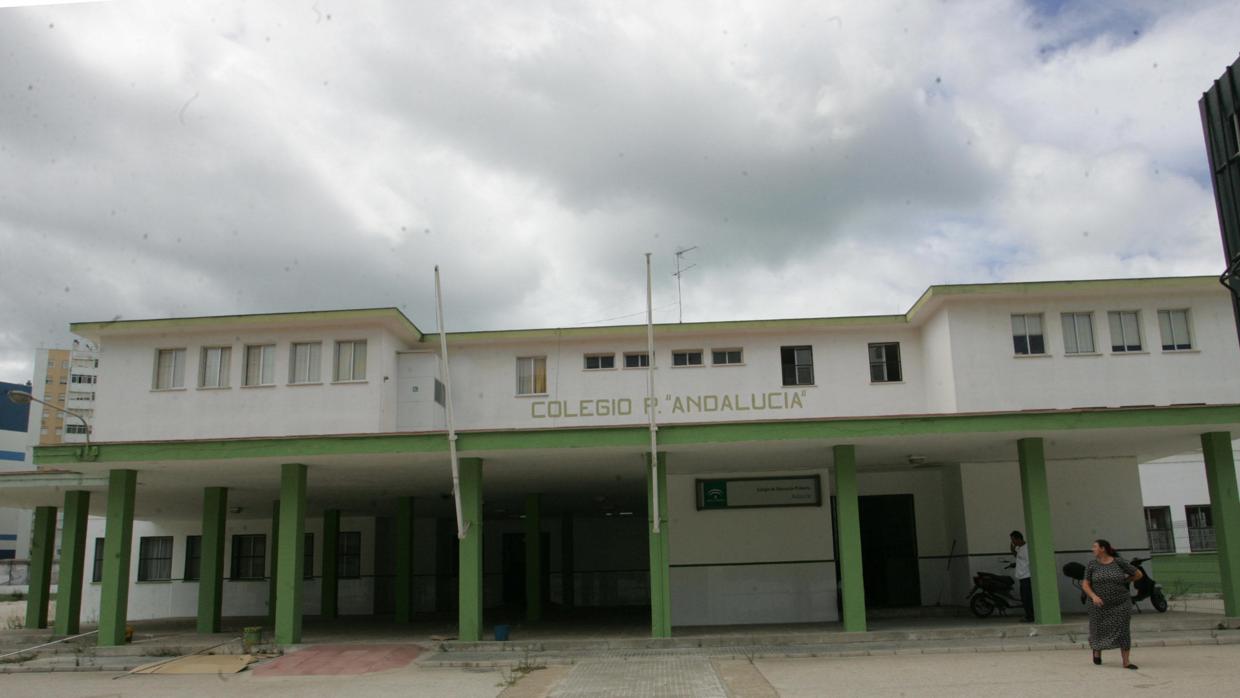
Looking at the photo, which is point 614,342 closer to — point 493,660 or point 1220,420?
point 493,660

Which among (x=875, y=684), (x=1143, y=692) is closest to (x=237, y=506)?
(x=875, y=684)

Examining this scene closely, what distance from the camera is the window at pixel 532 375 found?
2673 cm

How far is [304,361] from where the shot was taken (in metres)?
26.0

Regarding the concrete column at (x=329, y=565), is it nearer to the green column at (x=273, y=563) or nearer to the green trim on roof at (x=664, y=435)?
the green column at (x=273, y=563)

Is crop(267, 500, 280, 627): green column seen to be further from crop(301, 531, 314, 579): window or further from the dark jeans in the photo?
the dark jeans

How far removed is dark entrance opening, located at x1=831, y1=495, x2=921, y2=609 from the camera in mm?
19312

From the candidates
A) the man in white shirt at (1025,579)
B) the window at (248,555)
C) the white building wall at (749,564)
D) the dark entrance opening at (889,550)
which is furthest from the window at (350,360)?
the man in white shirt at (1025,579)

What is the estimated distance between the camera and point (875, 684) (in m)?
11.0

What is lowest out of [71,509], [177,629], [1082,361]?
[177,629]

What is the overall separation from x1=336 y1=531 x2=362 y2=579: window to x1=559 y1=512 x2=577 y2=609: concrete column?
5.62m

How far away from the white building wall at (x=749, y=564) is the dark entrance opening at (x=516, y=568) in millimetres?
11079

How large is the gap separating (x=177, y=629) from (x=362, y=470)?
25.9 feet

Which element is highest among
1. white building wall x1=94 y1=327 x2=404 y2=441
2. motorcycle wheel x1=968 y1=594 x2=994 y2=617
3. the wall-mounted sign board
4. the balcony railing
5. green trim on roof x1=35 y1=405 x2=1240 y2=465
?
white building wall x1=94 y1=327 x2=404 y2=441

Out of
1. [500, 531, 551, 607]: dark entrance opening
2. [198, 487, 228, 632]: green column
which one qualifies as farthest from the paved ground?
[500, 531, 551, 607]: dark entrance opening
